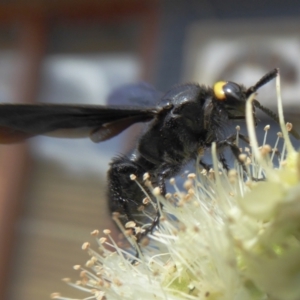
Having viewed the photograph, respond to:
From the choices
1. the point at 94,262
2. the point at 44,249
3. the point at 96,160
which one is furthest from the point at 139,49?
the point at 94,262

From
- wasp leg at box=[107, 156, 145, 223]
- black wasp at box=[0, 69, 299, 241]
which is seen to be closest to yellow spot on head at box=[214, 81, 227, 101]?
black wasp at box=[0, 69, 299, 241]

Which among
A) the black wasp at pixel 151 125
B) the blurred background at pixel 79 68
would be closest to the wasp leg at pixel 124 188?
the black wasp at pixel 151 125

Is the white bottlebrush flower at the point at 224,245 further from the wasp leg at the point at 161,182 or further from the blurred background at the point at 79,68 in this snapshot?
the blurred background at the point at 79,68

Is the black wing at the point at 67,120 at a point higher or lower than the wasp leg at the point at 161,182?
higher

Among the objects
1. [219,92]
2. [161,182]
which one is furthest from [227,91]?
[161,182]

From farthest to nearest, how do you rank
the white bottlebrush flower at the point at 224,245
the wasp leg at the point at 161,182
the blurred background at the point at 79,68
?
the blurred background at the point at 79,68, the wasp leg at the point at 161,182, the white bottlebrush flower at the point at 224,245

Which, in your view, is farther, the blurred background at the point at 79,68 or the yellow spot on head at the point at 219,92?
the blurred background at the point at 79,68
